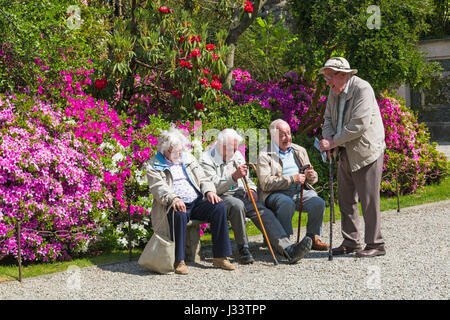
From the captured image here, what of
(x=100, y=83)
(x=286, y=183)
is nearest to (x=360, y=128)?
(x=286, y=183)

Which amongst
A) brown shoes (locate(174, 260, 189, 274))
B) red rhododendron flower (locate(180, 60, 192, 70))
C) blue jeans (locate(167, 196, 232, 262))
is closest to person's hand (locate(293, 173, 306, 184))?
blue jeans (locate(167, 196, 232, 262))

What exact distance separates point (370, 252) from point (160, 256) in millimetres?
1820

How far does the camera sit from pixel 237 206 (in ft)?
17.6

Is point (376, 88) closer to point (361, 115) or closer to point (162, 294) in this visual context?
point (361, 115)

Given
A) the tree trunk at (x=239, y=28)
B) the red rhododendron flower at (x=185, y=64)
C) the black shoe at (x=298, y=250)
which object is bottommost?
the black shoe at (x=298, y=250)

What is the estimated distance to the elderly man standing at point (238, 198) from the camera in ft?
17.4

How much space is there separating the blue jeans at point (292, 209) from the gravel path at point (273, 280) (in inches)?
10.4

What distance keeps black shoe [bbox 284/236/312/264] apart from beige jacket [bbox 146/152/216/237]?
809 millimetres

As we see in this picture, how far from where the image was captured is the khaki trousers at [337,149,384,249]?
210 inches

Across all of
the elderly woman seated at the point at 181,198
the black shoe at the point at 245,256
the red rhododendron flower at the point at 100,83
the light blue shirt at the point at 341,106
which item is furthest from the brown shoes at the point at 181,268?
the red rhododendron flower at the point at 100,83

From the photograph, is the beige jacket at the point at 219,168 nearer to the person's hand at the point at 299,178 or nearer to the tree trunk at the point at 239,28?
the person's hand at the point at 299,178
